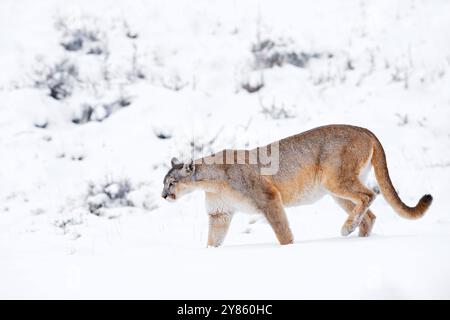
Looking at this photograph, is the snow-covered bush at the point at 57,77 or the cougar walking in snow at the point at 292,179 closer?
the cougar walking in snow at the point at 292,179

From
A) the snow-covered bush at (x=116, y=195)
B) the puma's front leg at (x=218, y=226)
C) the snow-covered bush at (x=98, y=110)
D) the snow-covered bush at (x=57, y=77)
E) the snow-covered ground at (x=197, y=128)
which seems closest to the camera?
the snow-covered ground at (x=197, y=128)

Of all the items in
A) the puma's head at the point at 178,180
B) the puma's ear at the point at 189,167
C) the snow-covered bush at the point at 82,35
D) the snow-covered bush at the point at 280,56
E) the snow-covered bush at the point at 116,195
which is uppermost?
the snow-covered bush at the point at 82,35

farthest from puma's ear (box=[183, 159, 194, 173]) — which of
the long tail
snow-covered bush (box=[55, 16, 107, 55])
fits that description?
snow-covered bush (box=[55, 16, 107, 55])

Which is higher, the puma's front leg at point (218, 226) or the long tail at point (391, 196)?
the long tail at point (391, 196)

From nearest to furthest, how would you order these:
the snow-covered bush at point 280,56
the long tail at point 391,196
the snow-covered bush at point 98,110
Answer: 1. the long tail at point 391,196
2. the snow-covered bush at point 98,110
3. the snow-covered bush at point 280,56

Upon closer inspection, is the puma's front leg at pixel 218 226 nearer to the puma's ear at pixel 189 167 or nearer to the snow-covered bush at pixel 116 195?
the puma's ear at pixel 189 167

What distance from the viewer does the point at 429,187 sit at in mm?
7566

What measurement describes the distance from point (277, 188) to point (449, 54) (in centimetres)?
659

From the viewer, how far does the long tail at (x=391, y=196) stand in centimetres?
524

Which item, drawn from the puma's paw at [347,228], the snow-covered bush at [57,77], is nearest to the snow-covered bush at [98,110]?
the snow-covered bush at [57,77]

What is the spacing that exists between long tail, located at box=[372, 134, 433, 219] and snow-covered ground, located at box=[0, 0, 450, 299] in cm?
28

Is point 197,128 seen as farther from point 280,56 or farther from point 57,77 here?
point 57,77

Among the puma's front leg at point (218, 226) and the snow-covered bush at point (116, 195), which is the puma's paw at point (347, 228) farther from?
the snow-covered bush at point (116, 195)

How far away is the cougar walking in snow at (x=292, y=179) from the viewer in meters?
5.43
